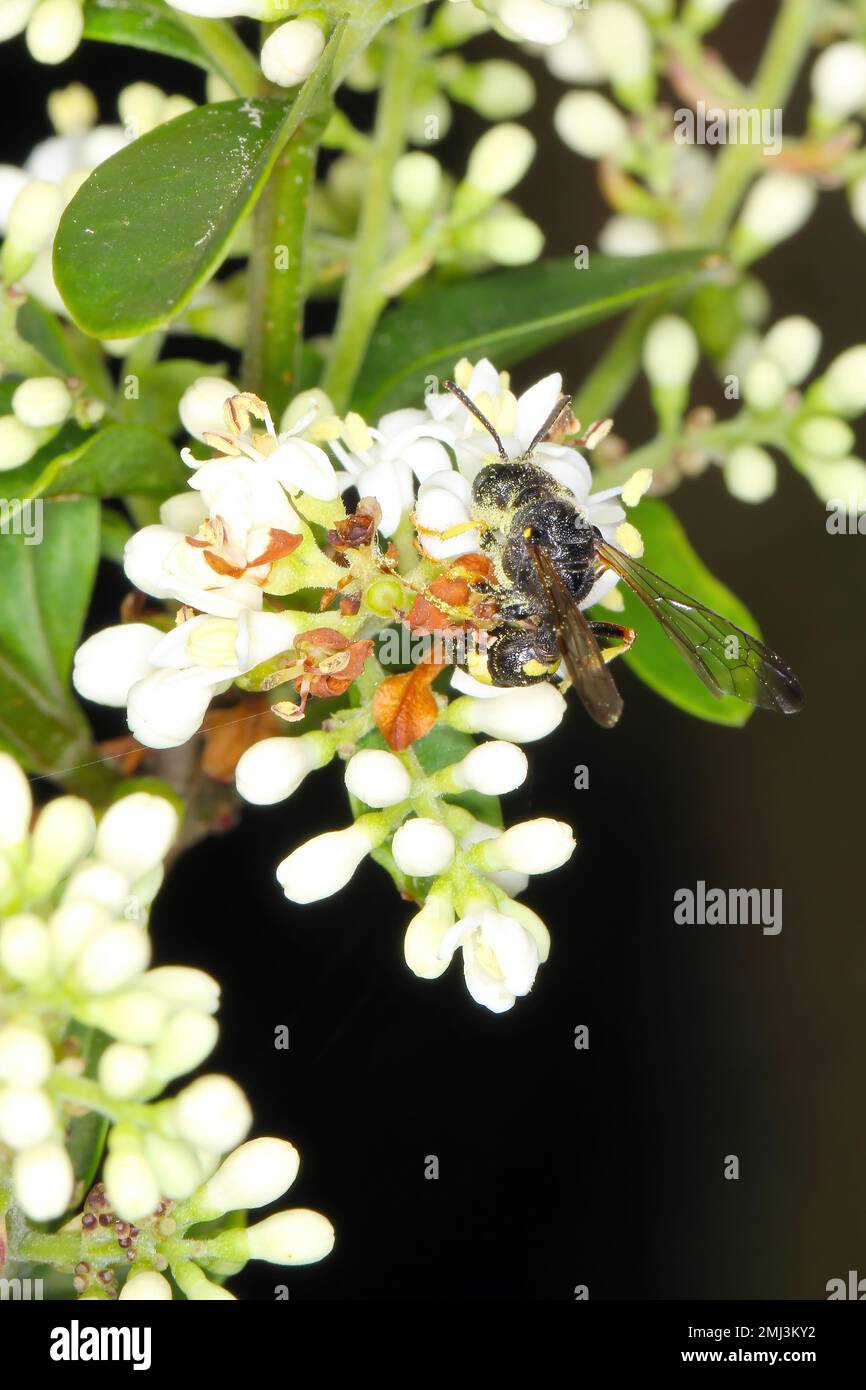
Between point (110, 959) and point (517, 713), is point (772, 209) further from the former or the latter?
point (110, 959)

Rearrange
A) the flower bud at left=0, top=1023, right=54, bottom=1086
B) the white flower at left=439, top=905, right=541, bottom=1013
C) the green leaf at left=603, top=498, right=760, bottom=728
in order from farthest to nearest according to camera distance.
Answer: the green leaf at left=603, top=498, right=760, bottom=728
the white flower at left=439, top=905, right=541, bottom=1013
the flower bud at left=0, top=1023, right=54, bottom=1086

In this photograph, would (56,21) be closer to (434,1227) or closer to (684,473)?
(684,473)

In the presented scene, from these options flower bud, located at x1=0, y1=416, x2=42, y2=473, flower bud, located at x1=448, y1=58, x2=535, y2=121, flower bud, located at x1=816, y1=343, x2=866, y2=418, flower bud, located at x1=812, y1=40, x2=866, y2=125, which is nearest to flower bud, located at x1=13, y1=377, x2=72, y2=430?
flower bud, located at x1=0, y1=416, x2=42, y2=473

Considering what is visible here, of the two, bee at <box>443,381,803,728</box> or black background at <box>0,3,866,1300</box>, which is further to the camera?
black background at <box>0,3,866,1300</box>

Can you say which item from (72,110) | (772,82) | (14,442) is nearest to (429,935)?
(14,442)

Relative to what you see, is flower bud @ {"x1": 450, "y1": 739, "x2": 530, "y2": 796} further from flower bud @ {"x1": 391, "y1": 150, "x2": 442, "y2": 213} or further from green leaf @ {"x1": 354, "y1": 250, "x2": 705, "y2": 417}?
flower bud @ {"x1": 391, "y1": 150, "x2": 442, "y2": 213}

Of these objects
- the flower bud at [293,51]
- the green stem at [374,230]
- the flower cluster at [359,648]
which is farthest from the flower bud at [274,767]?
the flower bud at [293,51]
